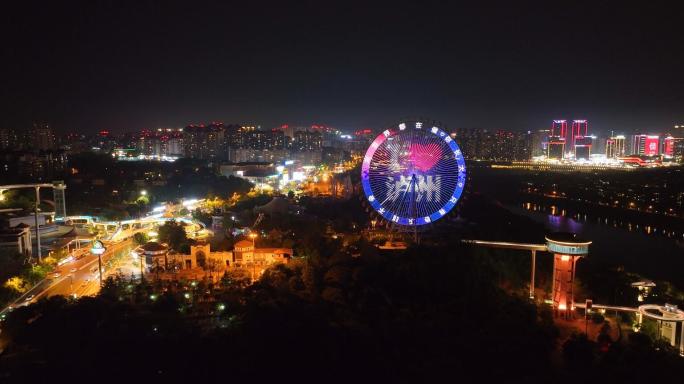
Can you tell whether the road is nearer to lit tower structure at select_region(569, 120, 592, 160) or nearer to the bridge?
the bridge

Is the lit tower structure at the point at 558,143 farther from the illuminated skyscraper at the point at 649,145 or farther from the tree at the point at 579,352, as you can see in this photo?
the tree at the point at 579,352

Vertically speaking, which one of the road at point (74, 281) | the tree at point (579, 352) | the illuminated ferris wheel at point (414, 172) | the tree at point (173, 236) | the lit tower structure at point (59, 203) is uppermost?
the illuminated ferris wheel at point (414, 172)

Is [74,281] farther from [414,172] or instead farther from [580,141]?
[580,141]

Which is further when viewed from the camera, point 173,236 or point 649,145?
point 649,145

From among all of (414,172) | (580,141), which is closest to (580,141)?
(580,141)

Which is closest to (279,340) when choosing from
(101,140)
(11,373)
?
(11,373)

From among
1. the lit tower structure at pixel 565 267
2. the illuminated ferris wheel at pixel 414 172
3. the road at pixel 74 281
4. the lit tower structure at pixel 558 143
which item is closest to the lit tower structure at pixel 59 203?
the road at pixel 74 281

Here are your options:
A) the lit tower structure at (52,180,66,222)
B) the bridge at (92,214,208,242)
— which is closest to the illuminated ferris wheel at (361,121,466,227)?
the bridge at (92,214,208,242)
